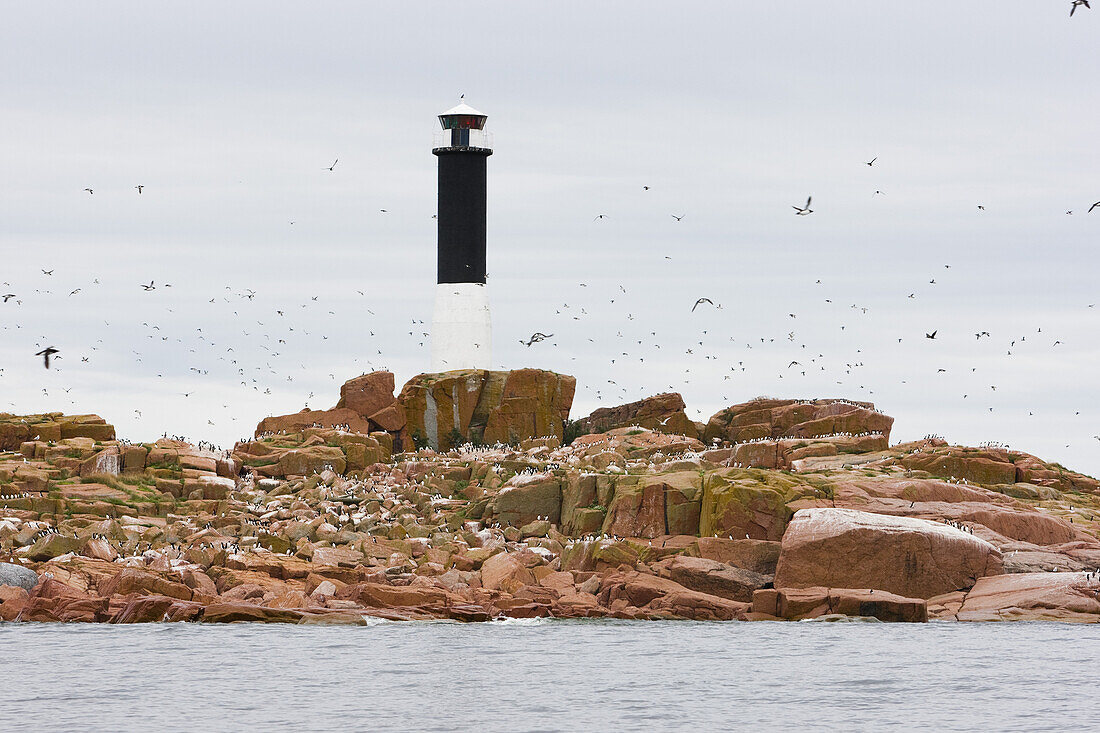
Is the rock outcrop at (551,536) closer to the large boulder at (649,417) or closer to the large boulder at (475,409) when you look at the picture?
the large boulder at (475,409)

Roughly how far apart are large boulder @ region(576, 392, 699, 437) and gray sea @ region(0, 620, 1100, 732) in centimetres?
2581

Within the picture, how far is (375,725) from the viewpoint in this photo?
811 inches

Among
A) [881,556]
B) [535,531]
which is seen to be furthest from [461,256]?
[881,556]

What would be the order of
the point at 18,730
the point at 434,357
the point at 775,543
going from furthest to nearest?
the point at 434,357 < the point at 775,543 < the point at 18,730

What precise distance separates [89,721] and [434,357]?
1496 inches

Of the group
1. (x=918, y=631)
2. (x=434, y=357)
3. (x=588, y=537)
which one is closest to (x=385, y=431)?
(x=434, y=357)

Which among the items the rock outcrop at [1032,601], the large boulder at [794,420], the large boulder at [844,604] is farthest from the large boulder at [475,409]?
the rock outcrop at [1032,601]

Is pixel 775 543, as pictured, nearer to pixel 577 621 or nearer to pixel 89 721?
pixel 577 621

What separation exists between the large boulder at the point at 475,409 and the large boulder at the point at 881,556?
2362 centimetres

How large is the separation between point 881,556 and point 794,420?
70.5ft

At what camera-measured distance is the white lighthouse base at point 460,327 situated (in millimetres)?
57094

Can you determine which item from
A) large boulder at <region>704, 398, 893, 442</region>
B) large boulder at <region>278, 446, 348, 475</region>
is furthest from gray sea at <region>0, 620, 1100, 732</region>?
large boulder at <region>704, 398, 893, 442</region>

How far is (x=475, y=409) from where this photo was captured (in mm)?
55312

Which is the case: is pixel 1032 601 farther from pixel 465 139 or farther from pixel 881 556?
pixel 465 139
